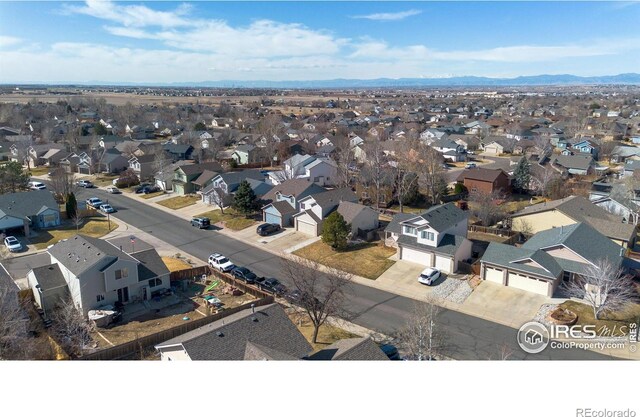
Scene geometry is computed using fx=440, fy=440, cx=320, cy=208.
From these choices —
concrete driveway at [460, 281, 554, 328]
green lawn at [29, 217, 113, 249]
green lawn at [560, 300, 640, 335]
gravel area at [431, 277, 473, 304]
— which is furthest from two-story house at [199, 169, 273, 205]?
green lawn at [560, 300, 640, 335]

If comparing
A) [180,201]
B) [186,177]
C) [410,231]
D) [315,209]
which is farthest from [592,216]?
[186,177]

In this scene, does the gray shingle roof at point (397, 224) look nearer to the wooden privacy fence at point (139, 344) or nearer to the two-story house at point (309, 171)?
the wooden privacy fence at point (139, 344)

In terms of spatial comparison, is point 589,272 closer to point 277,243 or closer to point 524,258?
point 524,258

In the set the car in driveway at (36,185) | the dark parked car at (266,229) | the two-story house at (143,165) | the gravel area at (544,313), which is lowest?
the gravel area at (544,313)

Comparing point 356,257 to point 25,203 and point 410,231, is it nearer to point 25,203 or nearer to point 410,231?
point 410,231

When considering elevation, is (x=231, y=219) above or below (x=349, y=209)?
below

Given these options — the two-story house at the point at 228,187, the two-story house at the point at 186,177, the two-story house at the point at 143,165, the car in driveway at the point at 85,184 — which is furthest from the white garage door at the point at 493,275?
the car in driveway at the point at 85,184
